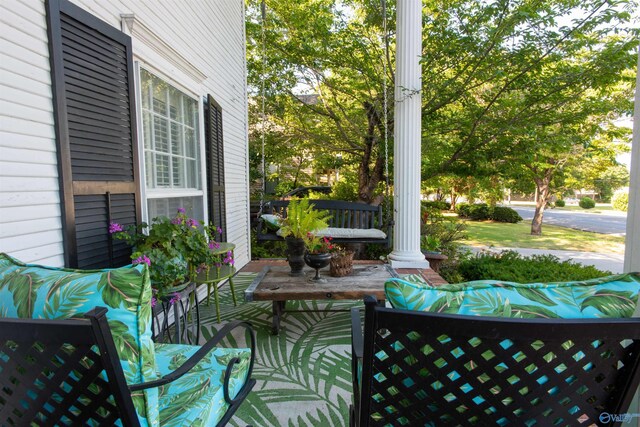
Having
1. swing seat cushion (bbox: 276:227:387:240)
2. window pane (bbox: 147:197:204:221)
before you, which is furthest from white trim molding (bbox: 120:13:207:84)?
Answer: swing seat cushion (bbox: 276:227:387:240)

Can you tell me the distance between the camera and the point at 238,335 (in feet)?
9.00

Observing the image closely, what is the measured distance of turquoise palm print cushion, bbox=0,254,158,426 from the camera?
85 centimetres

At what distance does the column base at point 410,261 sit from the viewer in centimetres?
425

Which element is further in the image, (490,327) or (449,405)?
(449,405)

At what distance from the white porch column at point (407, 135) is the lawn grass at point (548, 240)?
14.2 ft

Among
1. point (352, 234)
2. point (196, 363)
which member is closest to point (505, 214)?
point (352, 234)

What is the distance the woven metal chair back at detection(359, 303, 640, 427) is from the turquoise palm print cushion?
59 cm

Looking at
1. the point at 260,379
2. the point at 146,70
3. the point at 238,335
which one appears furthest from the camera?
the point at 238,335

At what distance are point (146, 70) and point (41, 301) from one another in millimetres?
2242

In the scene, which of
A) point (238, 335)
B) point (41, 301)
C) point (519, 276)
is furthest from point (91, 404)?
point (519, 276)

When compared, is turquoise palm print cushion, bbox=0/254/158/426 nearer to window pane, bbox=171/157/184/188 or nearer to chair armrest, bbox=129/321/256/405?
chair armrest, bbox=129/321/256/405

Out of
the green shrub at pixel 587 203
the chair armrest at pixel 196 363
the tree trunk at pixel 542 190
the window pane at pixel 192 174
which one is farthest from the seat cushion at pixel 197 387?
the green shrub at pixel 587 203

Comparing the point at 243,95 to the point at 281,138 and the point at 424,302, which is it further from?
the point at 424,302

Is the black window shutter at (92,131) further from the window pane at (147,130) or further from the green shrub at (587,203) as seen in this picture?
the green shrub at (587,203)
